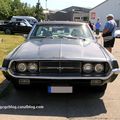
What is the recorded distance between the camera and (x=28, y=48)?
26.6 feet

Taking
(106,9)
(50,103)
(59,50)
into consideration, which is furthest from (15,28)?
(106,9)

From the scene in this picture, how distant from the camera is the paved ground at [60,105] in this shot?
22.5 ft

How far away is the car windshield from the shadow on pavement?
1.39 meters

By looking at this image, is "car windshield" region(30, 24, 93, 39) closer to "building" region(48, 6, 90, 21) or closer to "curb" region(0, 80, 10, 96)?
"curb" region(0, 80, 10, 96)

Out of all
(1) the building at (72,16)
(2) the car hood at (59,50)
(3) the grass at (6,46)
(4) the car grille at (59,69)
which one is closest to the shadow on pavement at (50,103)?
(4) the car grille at (59,69)

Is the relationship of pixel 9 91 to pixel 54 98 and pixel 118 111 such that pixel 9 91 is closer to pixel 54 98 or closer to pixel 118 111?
pixel 54 98

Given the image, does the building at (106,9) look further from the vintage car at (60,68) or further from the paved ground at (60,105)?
the vintage car at (60,68)

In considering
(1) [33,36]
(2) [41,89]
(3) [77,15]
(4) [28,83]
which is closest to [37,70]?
(4) [28,83]

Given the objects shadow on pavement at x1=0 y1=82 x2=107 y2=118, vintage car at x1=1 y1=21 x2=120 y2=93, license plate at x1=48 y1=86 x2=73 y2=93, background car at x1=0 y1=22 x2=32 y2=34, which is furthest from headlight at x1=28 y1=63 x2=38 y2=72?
background car at x1=0 y1=22 x2=32 y2=34

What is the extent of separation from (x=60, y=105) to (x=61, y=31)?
8.58 ft

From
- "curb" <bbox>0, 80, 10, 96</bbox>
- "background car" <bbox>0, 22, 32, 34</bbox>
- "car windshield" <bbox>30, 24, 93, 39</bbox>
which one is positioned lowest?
"background car" <bbox>0, 22, 32, 34</bbox>

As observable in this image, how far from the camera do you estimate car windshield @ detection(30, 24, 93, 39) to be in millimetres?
9516

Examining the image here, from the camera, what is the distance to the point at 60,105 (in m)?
A: 7.61

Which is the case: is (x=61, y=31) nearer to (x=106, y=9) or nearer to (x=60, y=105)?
(x=60, y=105)
